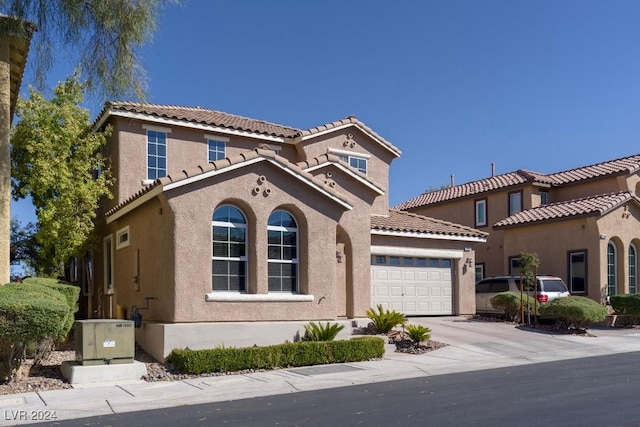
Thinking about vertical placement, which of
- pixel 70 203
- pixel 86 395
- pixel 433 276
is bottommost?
pixel 86 395

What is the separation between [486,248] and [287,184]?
1605 cm

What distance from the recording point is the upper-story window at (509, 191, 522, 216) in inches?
1121

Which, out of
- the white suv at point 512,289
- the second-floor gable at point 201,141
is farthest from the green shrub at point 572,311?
the second-floor gable at point 201,141

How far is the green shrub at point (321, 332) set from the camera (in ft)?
48.5

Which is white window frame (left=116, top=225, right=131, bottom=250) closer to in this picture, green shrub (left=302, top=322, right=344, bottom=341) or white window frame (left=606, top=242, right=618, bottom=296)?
green shrub (left=302, top=322, right=344, bottom=341)

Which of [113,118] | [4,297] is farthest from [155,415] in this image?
[113,118]

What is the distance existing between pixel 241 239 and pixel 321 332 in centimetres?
291

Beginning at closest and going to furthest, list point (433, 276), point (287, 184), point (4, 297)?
point (4, 297)
point (287, 184)
point (433, 276)

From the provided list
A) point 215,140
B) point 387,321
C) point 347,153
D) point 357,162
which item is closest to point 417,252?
point 357,162

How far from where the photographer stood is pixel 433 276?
2184cm

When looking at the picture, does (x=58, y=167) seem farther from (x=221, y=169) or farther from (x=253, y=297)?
(x=253, y=297)

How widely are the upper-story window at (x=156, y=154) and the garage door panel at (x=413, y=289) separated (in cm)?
736

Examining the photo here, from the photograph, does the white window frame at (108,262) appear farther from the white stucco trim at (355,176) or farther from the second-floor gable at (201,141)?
the white stucco trim at (355,176)

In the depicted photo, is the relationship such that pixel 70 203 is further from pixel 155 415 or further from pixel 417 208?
pixel 417 208
